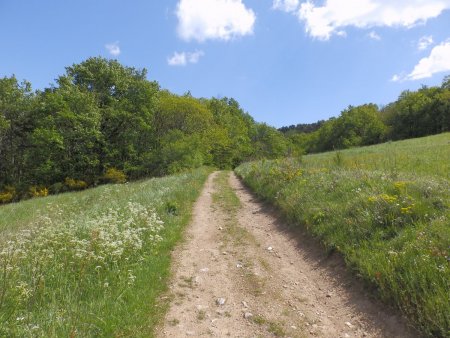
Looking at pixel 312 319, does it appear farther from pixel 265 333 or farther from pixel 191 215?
pixel 191 215

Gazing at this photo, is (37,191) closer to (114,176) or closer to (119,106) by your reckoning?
(114,176)

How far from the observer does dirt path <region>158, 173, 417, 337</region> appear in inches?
198

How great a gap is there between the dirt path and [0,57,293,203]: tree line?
93.7 ft

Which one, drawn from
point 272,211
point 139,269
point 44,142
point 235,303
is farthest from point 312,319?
point 44,142

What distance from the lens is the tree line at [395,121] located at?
71188 mm

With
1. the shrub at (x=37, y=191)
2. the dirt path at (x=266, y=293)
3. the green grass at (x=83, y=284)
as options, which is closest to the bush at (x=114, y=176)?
the shrub at (x=37, y=191)

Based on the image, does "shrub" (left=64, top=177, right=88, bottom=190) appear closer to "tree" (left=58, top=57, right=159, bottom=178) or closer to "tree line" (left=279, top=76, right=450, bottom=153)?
"tree" (left=58, top=57, right=159, bottom=178)

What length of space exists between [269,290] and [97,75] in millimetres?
42378

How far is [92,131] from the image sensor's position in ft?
128

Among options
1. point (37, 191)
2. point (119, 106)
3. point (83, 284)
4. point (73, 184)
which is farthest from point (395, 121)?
point (83, 284)

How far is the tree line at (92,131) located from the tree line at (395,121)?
159ft

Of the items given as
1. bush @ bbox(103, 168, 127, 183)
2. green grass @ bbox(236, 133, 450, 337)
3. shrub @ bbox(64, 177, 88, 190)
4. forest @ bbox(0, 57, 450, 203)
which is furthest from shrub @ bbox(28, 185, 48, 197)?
green grass @ bbox(236, 133, 450, 337)

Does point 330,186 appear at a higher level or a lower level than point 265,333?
higher

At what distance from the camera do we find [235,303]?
5.83 m
